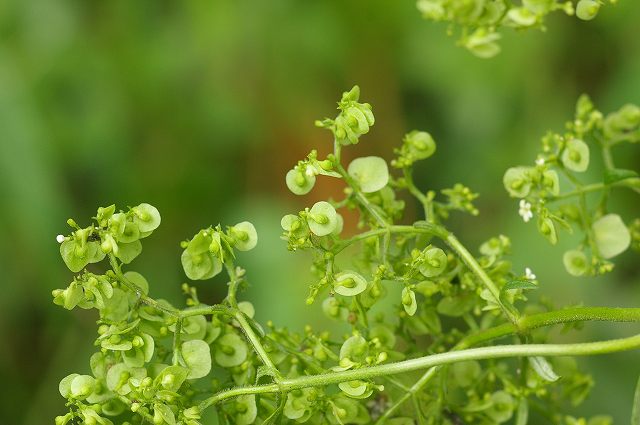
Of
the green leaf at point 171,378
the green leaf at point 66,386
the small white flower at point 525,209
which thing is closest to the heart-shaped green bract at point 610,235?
the small white flower at point 525,209

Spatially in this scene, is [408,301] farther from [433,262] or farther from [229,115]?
[229,115]

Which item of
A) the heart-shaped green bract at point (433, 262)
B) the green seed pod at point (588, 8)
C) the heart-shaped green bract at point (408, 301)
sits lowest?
the heart-shaped green bract at point (408, 301)

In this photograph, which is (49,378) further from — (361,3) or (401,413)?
(401,413)

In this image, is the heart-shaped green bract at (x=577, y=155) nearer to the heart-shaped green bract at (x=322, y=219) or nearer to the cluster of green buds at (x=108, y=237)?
the heart-shaped green bract at (x=322, y=219)

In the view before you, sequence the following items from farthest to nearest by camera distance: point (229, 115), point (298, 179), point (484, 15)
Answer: point (229, 115), point (298, 179), point (484, 15)

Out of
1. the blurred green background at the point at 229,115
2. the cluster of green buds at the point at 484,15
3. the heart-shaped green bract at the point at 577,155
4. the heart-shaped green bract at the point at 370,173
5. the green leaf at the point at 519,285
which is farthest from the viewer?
the blurred green background at the point at 229,115

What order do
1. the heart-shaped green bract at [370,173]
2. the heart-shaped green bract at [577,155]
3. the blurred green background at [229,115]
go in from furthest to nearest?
the blurred green background at [229,115]
the heart-shaped green bract at [577,155]
the heart-shaped green bract at [370,173]

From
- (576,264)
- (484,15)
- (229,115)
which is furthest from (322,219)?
(229,115)

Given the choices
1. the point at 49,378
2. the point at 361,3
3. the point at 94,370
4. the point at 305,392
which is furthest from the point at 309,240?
the point at 361,3
